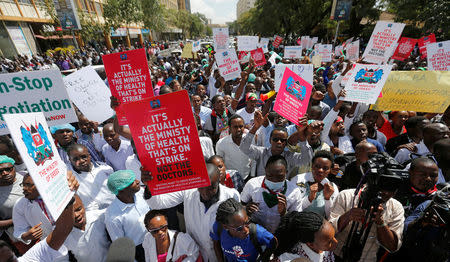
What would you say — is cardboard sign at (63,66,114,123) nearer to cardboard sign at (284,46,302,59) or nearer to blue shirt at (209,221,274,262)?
blue shirt at (209,221,274,262)

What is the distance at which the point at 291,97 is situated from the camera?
3.05 m

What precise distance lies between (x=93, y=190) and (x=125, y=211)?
2.70 ft

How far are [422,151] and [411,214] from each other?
1409 millimetres

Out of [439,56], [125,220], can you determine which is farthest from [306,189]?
[439,56]

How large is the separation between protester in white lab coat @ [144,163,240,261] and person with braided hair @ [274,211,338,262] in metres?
0.70

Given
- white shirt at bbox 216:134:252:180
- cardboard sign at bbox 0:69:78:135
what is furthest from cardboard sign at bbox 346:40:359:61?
cardboard sign at bbox 0:69:78:135

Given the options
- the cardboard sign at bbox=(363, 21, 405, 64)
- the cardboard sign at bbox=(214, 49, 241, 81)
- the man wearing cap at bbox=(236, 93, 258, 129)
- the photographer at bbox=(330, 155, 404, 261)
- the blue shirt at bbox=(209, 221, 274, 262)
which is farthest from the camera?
the cardboard sign at bbox=(214, 49, 241, 81)

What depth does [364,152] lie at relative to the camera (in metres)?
2.79

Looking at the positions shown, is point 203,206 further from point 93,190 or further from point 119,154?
point 119,154

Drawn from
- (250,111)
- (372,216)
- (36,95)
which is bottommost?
(250,111)

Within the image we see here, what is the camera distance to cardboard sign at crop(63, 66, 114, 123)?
351cm

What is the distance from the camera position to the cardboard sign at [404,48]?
26.6 ft

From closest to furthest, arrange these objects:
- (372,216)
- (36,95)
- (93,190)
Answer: (372,216) < (93,190) < (36,95)

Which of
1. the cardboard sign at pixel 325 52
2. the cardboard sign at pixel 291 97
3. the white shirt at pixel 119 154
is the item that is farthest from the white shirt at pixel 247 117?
the cardboard sign at pixel 325 52
